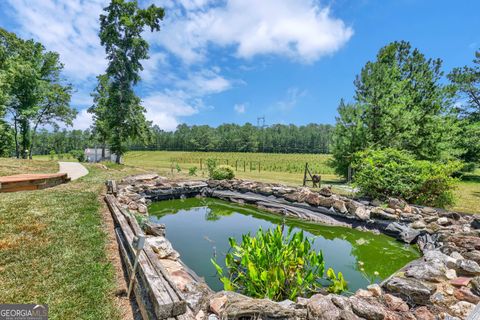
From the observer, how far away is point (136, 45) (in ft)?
62.2

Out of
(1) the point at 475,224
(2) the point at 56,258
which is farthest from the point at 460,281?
(2) the point at 56,258

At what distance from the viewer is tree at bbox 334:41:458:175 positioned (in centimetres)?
1397

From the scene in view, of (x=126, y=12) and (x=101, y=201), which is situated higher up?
(x=126, y=12)

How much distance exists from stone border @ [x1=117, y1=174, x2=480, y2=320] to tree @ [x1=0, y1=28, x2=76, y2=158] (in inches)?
745

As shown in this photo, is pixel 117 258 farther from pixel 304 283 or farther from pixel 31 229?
pixel 304 283

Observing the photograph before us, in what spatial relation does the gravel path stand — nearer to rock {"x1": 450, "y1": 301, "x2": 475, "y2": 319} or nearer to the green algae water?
the green algae water

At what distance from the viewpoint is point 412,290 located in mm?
3141

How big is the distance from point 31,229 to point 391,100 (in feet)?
53.3

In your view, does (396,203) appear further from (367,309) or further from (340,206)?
(367,309)

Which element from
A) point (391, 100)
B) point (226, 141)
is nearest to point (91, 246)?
point (391, 100)

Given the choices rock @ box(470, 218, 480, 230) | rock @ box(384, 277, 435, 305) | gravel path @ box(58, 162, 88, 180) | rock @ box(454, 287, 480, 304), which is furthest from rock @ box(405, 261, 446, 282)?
gravel path @ box(58, 162, 88, 180)

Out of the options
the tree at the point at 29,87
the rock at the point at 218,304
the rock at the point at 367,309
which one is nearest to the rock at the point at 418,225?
the rock at the point at 367,309

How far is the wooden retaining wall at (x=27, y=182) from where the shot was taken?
261 inches

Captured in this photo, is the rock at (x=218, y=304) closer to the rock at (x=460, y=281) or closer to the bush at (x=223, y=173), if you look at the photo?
the rock at (x=460, y=281)
